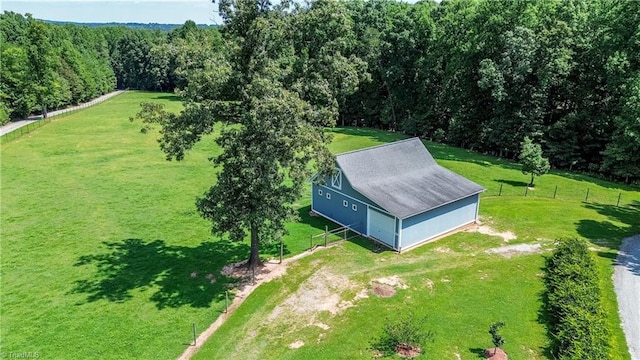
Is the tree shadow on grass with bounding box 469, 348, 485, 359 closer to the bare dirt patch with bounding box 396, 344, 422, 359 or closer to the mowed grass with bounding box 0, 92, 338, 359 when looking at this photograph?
the bare dirt patch with bounding box 396, 344, 422, 359

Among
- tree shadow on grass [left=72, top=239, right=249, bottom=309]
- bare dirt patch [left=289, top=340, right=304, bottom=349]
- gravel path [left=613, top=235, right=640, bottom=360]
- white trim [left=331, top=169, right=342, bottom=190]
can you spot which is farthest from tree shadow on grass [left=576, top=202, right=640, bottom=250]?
tree shadow on grass [left=72, top=239, right=249, bottom=309]

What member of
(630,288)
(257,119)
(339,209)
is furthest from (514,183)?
(257,119)

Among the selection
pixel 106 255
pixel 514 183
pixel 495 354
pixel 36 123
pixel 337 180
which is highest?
pixel 337 180

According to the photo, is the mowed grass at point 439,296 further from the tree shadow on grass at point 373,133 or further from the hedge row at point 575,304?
the tree shadow on grass at point 373,133

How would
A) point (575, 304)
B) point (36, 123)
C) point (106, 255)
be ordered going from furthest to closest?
1. point (36, 123)
2. point (106, 255)
3. point (575, 304)

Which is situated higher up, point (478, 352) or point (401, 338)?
point (401, 338)

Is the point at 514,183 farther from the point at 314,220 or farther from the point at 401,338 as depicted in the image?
the point at 401,338
